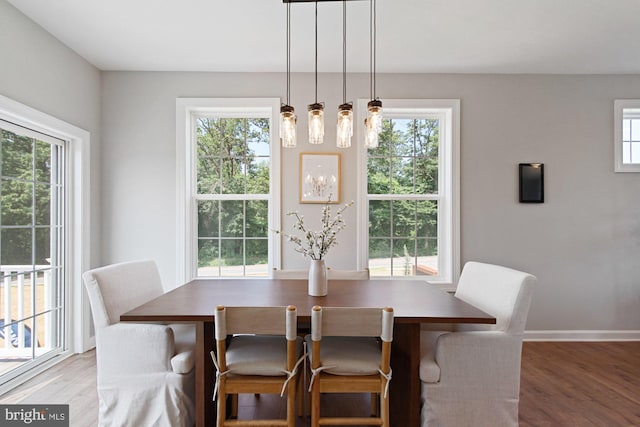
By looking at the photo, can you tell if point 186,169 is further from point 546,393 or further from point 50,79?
point 546,393

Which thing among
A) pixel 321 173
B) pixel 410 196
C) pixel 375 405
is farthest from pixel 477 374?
pixel 321 173

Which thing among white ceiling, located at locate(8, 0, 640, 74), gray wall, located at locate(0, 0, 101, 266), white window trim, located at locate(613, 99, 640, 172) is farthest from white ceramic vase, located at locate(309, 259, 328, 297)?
white window trim, located at locate(613, 99, 640, 172)

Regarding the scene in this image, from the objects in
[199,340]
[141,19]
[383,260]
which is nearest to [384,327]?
[199,340]

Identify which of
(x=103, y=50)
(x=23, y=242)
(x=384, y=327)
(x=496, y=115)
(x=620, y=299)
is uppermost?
(x=103, y=50)

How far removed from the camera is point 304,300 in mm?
1874

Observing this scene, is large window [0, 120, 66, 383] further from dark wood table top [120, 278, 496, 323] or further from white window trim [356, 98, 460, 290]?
white window trim [356, 98, 460, 290]

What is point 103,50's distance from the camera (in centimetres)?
288

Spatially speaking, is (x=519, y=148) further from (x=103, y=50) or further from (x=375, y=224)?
(x=103, y=50)

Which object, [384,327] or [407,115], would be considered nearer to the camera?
[384,327]

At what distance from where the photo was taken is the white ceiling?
2.31m

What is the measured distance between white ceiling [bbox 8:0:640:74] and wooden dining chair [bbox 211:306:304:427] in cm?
208

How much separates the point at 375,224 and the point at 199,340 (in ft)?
7.12

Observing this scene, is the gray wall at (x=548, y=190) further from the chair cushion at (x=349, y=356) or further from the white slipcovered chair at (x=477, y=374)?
the white slipcovered chair at (x=477, y=374)

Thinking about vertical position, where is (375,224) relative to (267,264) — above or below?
above
